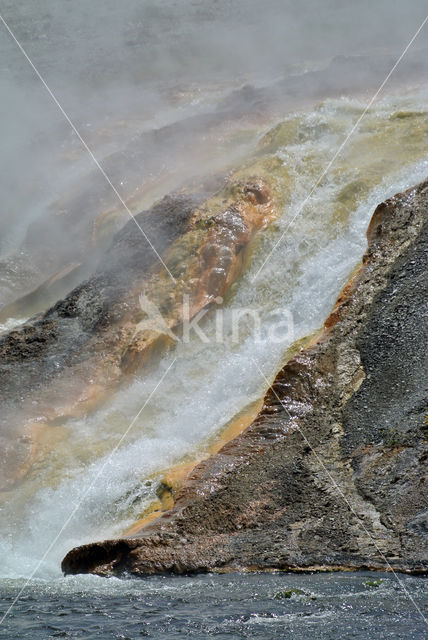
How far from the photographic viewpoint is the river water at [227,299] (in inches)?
139

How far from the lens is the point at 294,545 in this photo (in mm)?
4270

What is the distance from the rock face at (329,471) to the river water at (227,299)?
0.25 meters

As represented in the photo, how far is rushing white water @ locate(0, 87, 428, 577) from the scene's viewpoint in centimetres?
612

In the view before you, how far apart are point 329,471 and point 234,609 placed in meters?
1.55

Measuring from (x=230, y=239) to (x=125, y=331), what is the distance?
1.76 m

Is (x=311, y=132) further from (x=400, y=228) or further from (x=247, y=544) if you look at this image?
(x=247, y=544)

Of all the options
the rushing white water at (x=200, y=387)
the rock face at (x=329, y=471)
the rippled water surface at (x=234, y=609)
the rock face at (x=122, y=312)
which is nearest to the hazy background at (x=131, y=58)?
the rock face at (x=122, y=312)

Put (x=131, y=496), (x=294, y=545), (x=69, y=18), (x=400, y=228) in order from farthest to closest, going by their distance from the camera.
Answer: (x=69, y=18) < (x=400, y=228) < (x=131, y=496) < (x=294, y=545)

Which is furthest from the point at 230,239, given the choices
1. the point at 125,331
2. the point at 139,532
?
the point at 139,532
